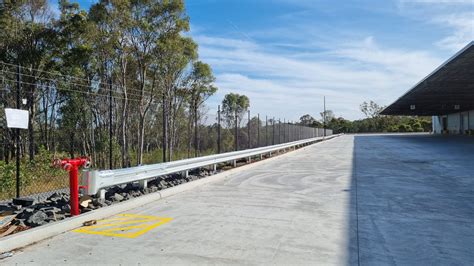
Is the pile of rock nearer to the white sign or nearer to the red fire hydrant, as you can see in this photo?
the red fire hydrant

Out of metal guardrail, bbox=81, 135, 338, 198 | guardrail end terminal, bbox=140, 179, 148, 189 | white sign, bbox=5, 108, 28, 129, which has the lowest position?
guardrail end terminal, bbox=140, 179, 148, 189

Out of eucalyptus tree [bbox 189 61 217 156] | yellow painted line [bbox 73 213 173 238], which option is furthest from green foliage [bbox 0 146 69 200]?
eucalyptus tree [bbox 189 61 217 156]

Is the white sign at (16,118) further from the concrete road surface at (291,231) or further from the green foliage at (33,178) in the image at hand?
the green foliage at (33,178)

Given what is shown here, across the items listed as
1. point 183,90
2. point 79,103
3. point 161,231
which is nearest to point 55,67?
point 79,103

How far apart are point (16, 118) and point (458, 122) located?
75.9 m

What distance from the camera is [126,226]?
22.2 ft

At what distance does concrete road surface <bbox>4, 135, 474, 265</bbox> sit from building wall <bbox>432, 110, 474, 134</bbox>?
6155 centimetres

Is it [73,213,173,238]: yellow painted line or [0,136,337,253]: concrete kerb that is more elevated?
[0,136,337,253]: concrete kerb

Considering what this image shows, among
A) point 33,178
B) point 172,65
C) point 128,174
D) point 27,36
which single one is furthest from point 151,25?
point 128,174

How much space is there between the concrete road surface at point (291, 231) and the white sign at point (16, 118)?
9.15 feet

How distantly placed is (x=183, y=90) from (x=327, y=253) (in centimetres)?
3236

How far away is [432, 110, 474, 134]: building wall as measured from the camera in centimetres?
6404

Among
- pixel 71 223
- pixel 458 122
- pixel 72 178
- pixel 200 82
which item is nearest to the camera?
pixel 71 223

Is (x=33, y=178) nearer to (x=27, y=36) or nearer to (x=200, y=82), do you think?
(x=27, y=36)
